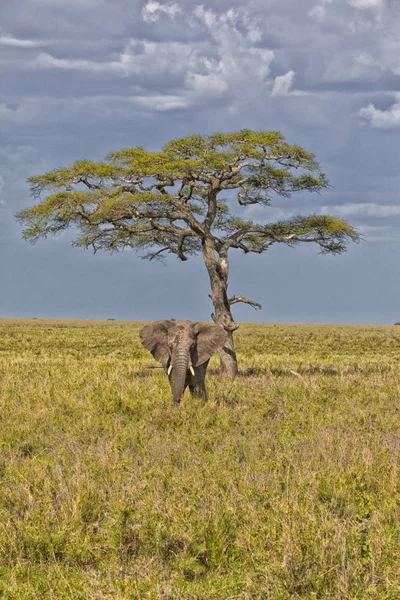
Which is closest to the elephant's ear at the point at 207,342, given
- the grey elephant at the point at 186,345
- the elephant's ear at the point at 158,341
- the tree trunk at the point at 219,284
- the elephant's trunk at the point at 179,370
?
the grey elephant at the point at 186,345

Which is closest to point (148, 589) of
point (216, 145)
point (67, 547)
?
point (67, 547)

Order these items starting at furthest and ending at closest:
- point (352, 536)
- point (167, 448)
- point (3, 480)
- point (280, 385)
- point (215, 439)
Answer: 1. point (280, 385)
2. point (215, 439)
3. point (167, 448)
4. point (3, 480)
5. point (352, 536)

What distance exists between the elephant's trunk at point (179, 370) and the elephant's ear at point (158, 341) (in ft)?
1.78

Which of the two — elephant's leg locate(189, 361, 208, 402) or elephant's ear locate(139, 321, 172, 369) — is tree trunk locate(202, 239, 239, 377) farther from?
elephant's ear locate(139, 321, 172, 369)

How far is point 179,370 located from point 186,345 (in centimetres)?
68

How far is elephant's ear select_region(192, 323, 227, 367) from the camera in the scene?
45.8 ft

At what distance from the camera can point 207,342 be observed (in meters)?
14.1

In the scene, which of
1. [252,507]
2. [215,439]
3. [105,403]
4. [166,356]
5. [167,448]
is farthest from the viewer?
[166,356]

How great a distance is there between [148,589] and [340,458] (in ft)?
12.8

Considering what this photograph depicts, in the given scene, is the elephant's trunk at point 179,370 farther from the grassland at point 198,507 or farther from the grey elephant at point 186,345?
the grassland at point 198,507

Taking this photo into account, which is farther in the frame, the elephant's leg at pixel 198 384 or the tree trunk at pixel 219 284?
the tree trunk at pixel 219 284

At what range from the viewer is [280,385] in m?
17.4

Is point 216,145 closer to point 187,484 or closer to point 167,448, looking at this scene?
point 167,448

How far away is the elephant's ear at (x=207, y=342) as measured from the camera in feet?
45.8
